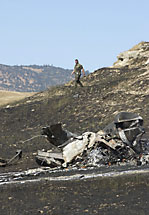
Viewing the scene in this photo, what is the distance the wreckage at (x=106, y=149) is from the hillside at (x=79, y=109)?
3.48m

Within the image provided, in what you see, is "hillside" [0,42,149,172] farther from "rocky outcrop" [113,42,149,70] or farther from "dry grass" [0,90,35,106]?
"dry grass" [0,90,35,106]

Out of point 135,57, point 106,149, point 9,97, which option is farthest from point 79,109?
point 9,97

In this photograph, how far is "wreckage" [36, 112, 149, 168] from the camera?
12.0m

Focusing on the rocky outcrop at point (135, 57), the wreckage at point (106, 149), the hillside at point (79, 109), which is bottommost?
the wreckage at point (106, 149)

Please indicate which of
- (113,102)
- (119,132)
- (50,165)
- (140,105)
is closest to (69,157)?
(50,165)

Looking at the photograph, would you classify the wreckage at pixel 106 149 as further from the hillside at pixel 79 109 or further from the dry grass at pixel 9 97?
the dry grass at pixel 9 97

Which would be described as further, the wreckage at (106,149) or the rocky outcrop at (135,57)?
the rocky outcrop at (135,57)

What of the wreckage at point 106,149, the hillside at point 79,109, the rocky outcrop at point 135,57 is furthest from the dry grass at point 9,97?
the wreckage at point 106,149

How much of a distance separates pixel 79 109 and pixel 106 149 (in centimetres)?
1098

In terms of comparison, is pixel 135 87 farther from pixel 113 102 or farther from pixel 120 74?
pixel 120 74

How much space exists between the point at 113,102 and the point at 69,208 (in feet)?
51.0

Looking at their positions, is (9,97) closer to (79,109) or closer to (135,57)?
(135,57)

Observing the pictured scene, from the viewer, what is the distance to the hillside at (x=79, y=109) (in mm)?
19219

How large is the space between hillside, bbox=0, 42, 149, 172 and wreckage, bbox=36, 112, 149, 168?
3479 millimetres
